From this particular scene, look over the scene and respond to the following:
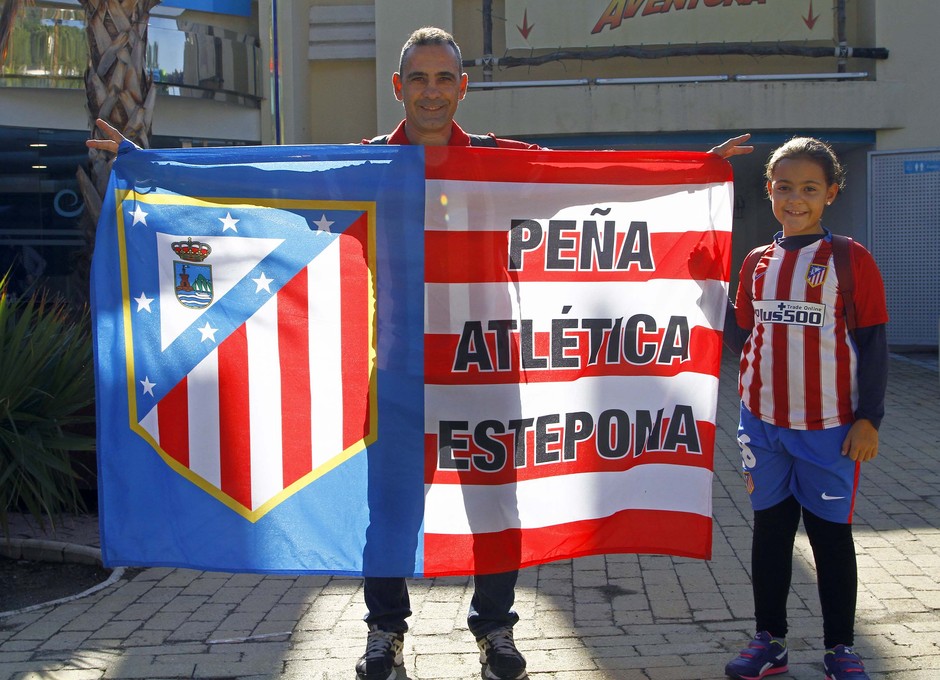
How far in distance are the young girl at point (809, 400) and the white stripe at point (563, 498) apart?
251 mm

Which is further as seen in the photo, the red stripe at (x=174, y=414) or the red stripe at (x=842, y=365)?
the red stripe at (x=174, y=414)

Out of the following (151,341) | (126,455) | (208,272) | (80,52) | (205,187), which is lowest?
(126,455)

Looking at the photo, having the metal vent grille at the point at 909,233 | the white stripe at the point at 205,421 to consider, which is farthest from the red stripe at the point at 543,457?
the metal vent grille at the point at 909,233

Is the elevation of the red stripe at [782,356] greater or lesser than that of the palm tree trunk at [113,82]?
lesser

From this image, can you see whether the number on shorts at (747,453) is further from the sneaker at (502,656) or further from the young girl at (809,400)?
the sneaker at (502,656)

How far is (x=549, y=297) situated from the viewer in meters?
3.87

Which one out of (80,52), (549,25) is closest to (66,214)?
(80,52)

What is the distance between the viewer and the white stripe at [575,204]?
3836 millimetres

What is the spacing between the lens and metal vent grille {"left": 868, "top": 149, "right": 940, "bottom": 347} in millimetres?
14336

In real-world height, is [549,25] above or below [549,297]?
above

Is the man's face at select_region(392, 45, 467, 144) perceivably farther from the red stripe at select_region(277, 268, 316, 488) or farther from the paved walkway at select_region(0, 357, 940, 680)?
the paved walkway at select_region(0, 357, 940, 680)

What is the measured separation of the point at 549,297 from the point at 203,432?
135cm

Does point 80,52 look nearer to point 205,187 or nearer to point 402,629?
point 205,187

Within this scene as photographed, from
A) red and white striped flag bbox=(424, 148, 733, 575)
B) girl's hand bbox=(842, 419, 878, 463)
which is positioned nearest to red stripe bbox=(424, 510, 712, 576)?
red and white striped flag bbox=(424, 148, 733, 575)
